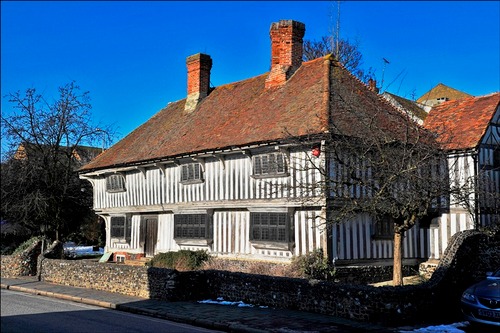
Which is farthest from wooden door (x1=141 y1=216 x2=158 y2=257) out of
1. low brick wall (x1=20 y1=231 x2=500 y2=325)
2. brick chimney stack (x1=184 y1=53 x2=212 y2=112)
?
brick chimney stack (x1=184 y1=53 x2=212 y2=112)

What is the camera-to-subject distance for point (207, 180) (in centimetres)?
1945

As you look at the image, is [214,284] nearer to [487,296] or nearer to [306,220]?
[306,220]

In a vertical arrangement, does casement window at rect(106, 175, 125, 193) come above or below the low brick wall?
above

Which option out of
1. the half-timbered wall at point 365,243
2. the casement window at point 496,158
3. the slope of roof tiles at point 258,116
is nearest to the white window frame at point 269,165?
the slope of roof tiles at point 258,116

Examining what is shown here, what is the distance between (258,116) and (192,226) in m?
5.07

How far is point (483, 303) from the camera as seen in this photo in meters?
9.73

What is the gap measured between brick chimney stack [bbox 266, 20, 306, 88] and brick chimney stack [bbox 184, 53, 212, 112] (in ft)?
15.6

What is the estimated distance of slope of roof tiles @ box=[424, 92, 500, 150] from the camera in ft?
57.8

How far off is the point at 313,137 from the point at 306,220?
270 cm

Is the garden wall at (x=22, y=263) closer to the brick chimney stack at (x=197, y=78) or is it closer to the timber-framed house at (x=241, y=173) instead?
the timber-framed house at (x=241, y=173)

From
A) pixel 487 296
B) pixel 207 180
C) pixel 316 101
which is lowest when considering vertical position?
pixel 487 296

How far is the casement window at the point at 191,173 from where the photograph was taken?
19.7 metres

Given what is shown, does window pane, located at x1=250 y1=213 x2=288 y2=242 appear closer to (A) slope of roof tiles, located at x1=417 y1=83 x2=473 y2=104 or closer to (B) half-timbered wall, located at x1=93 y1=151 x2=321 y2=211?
(B) half-timbered wall, located at x1=93 y1=151 x2=321 y2=211

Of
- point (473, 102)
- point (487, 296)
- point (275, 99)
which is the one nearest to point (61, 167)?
point (275, 99)
